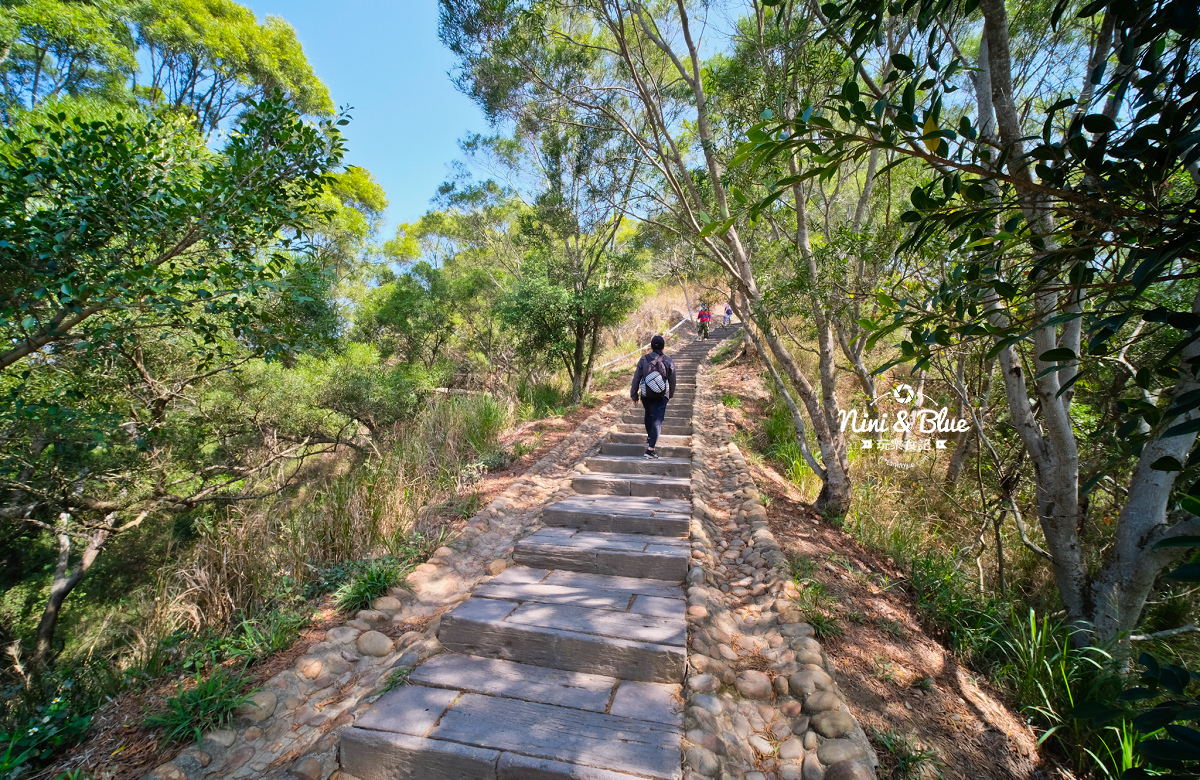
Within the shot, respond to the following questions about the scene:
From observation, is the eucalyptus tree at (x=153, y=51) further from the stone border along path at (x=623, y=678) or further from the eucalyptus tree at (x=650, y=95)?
the stone border along path at (x=623, y=678)

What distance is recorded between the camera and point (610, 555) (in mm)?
3631

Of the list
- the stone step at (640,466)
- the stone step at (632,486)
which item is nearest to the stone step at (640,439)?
the stone step at (640,466)

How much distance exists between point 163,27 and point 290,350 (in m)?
10.7

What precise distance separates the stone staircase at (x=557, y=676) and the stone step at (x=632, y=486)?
30.4 inches

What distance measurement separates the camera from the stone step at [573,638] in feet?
8.55

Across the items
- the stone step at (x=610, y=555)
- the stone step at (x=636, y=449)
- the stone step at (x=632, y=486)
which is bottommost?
the stone step at (x=610, y=555)

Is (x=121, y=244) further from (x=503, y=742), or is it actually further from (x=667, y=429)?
(x=667, y=429)

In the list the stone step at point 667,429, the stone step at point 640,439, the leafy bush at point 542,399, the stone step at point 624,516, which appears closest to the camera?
the stone step at point 624,516

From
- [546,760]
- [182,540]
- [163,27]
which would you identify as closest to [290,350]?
[546,760]

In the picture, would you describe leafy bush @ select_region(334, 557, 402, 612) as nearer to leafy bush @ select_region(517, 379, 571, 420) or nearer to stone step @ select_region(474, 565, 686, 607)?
stone step @ select_region(474, 565, 686, 607)

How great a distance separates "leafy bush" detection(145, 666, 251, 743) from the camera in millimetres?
2223

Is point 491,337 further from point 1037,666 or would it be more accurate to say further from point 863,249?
point 1037,666

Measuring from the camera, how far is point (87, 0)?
775 cm

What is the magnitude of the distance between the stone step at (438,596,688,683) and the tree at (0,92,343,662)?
8.38 ft
